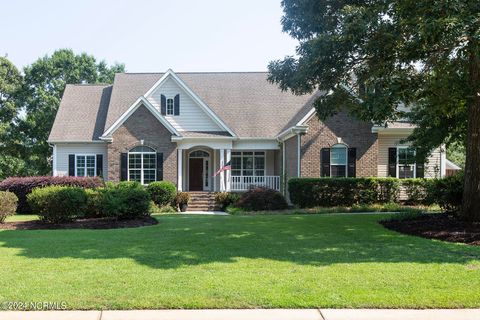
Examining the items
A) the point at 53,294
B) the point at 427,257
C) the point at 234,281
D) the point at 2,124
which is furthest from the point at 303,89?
the point at 2,124

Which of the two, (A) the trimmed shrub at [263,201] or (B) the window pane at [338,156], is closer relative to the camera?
(A) the trimmed shrub at [263,201]

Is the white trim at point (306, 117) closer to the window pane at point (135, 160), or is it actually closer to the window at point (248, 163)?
the window at point (248, 163)

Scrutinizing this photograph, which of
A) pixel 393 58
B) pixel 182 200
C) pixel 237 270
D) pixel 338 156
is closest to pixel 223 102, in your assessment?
pixel 182 200

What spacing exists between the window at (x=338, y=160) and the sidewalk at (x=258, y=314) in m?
18.2

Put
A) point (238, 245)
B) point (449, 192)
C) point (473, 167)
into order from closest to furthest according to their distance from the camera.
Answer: point (238, 245) → point (473, 167) → point (449, 192)

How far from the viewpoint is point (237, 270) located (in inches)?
302

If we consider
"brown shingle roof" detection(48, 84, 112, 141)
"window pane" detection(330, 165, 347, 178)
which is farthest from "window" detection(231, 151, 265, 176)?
"brown shingle roof" detection(48, 84, 112, 141)

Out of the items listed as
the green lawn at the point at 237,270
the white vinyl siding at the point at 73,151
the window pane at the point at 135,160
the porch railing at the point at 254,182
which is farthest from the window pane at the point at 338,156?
the white vinyl siding at the point at 73,151

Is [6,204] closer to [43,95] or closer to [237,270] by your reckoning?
[237,270]

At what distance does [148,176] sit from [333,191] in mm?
10386

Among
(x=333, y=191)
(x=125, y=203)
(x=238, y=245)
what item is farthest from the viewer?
(x=333, y=191)

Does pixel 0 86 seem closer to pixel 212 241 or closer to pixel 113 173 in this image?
pixel 113 173

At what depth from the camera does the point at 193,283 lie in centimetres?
684

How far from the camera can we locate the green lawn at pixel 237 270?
6.15 metres
